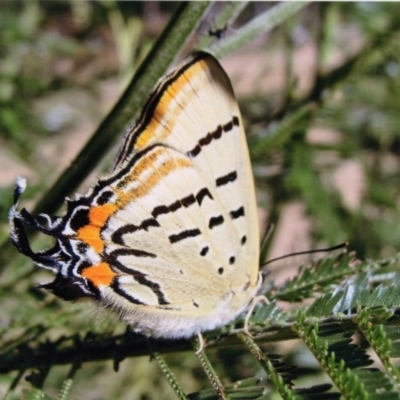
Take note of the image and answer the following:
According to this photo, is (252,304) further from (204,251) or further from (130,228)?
(130,228)

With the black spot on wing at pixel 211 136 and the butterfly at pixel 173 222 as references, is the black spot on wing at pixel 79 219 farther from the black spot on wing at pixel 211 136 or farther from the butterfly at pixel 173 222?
the black spot on wing at pixel 211 136

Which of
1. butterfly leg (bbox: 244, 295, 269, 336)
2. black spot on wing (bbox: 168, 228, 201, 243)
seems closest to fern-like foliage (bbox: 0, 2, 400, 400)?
butterfly leg (bbox: 244, 295, 269, 336)

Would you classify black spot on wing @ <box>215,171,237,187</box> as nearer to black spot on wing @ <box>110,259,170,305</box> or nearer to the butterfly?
the butterfly

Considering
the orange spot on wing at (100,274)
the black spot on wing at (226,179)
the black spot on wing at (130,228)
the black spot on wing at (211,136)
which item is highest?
the black spot on wing at (211,136)

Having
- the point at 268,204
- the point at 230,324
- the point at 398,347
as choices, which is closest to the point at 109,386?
the point at 268,204

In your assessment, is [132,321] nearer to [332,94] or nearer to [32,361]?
[32,361]

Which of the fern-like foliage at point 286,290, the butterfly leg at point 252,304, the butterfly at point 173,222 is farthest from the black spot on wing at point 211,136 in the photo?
the butterfly leg at point 252,304

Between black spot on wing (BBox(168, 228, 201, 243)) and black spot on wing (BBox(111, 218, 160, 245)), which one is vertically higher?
black spot on wing (BBox(168, 228, 201, 243))
